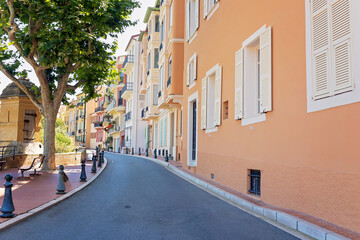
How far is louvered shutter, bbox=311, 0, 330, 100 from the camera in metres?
6.33

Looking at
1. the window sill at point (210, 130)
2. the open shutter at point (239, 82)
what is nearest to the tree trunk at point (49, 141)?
the window sill at point (210, 130)

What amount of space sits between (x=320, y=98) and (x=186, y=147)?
1168 centimetres

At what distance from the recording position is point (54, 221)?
6727 mm

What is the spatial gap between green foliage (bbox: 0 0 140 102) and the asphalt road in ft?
21.9

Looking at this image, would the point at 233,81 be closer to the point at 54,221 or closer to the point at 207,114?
the point at 207,114

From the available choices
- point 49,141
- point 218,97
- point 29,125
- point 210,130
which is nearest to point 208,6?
point 218,97

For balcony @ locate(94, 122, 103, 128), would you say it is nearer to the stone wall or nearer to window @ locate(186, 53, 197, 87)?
the stone wall

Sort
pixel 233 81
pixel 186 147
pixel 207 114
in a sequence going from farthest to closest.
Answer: pixel 186 147 → pixel 207 114 → pixel 233 81

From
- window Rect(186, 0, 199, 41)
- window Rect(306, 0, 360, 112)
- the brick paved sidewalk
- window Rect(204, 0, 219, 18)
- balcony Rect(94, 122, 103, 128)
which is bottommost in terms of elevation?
the brick paved sidewalk

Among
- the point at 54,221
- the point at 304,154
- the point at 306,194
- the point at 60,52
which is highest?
the point at 60,52

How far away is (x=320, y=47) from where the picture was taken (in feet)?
21.4

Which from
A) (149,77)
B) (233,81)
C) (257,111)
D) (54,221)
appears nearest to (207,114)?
(233,81)

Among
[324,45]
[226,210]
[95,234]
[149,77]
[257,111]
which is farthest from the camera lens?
[149,77]

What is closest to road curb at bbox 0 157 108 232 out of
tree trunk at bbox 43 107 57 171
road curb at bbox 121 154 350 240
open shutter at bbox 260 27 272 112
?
road curb at bbox 121 154 350 240
